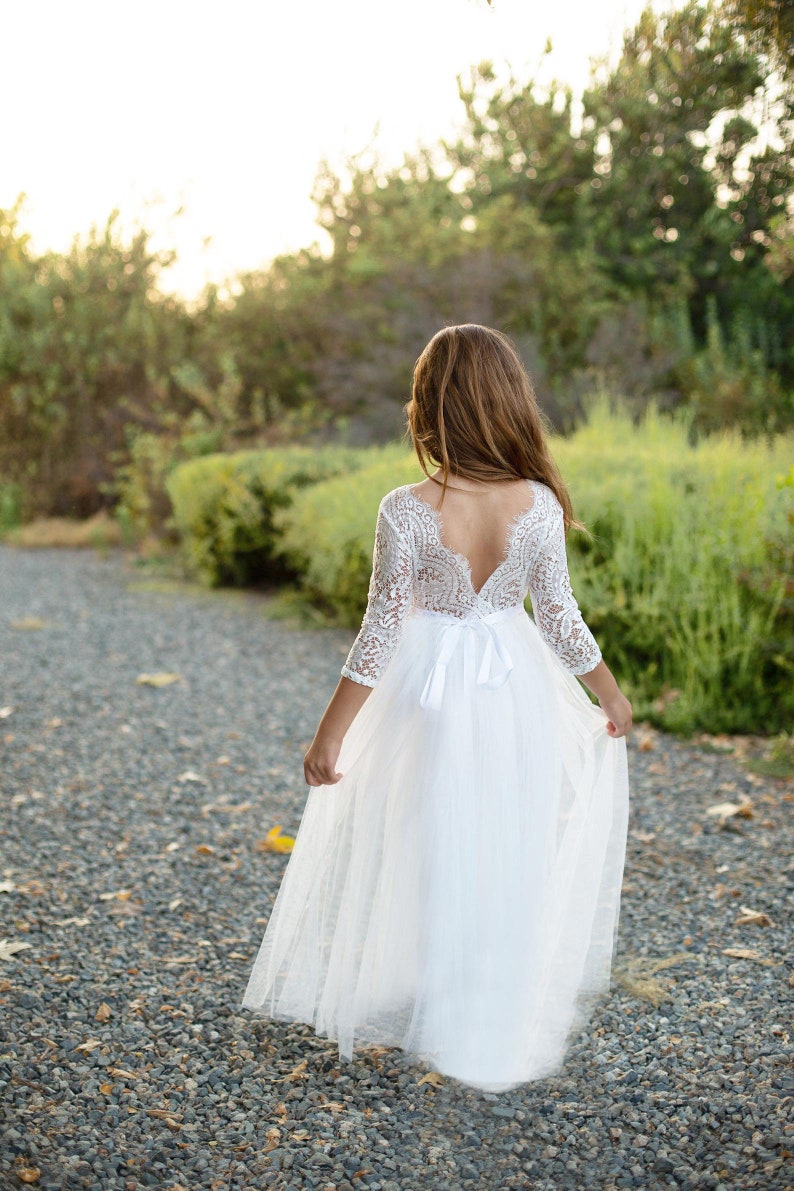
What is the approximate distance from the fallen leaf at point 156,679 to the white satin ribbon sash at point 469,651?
4.21 metres

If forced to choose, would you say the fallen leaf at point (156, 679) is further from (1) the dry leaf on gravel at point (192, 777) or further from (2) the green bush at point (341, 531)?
(1) the dry leaf on gravel at point (192, 777)

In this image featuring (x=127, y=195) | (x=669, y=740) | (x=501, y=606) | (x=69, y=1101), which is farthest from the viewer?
(x=127, y=195)

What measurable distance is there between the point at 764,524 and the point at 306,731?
8.58 ft

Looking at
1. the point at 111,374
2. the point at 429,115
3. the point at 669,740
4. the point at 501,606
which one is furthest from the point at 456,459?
the point at 429,115

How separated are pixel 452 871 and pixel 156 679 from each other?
14.1ft

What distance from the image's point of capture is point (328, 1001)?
2.42 metres

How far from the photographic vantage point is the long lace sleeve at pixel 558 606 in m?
2.36

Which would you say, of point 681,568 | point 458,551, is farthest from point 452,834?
point 681,568

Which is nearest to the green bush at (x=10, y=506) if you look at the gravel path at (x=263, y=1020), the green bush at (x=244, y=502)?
the green bush at (x=244, y=502)

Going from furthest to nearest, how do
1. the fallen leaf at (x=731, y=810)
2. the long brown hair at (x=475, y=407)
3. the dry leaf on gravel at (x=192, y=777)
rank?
1. the dry leaf on gravel at (x=192, y=777)
2. the fallen leaf at (x=731, y=810)
3. the long brown hair at (x=475, y=407)

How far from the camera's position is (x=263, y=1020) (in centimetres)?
267

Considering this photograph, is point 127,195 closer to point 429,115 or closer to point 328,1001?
Result: point 429,115

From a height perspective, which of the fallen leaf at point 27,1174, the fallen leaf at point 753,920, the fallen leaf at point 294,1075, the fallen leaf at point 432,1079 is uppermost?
the fallen leaf at point 27,1174

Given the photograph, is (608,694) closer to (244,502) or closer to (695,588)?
(695,588)
